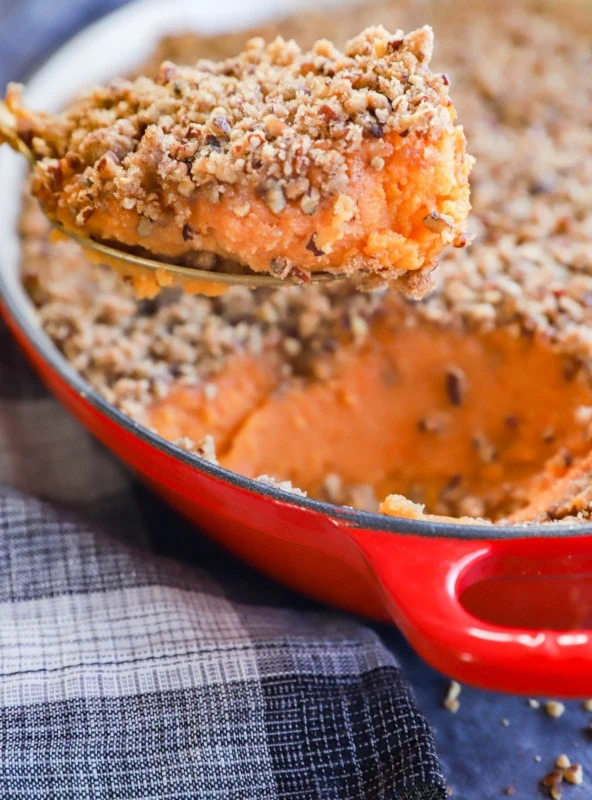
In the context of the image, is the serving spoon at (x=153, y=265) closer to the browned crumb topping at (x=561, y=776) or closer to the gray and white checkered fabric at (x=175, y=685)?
the gray and white checkered fabric at (x=175, y=685)

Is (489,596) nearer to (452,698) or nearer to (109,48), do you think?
(452,698)

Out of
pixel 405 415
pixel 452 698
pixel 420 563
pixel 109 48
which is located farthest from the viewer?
pixel 109 48

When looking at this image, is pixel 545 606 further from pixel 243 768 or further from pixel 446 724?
pixel 243 768

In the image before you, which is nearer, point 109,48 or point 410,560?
point 410,560

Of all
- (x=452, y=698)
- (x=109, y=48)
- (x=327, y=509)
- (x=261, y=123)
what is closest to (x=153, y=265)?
(x=261, y=123)

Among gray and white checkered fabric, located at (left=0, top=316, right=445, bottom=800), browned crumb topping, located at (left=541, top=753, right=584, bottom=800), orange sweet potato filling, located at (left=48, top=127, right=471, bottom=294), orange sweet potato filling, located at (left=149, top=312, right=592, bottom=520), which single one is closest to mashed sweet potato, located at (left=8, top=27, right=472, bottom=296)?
orange sweet potato filling, located at (left=48, top=127, right=471, bottom=294)

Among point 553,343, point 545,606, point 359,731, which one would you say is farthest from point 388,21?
point 359,731
